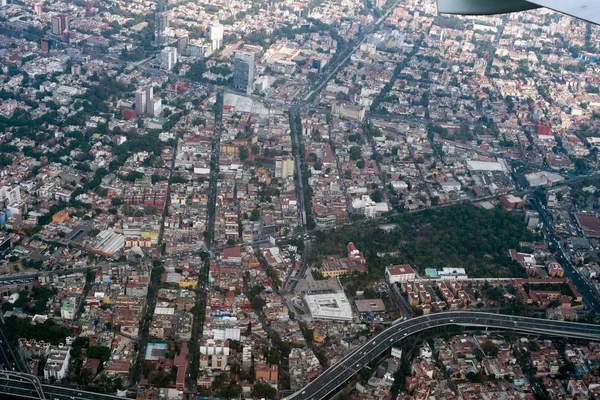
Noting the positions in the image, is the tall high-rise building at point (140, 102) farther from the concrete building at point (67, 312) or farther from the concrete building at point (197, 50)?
the concrete building at point (67, 312)

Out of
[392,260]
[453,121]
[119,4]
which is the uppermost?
[392,260]

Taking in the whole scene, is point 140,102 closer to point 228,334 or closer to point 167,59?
point 167,59

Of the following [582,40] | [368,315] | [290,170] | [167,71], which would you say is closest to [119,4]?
[167,71]

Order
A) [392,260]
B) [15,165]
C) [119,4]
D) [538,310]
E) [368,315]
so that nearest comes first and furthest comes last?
[368,315]
[538,310]
[392,260]
[15,165]
[119,4]

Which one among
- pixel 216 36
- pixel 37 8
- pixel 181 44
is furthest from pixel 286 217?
pixel 37 8

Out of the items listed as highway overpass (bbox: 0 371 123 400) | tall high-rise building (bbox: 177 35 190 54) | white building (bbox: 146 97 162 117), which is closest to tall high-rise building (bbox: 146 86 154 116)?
white building (bbox: 146 97 162 117)

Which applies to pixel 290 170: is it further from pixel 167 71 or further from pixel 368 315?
pixel 167 71

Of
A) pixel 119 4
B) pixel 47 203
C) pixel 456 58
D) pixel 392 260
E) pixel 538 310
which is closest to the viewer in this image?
pixel 538 310
